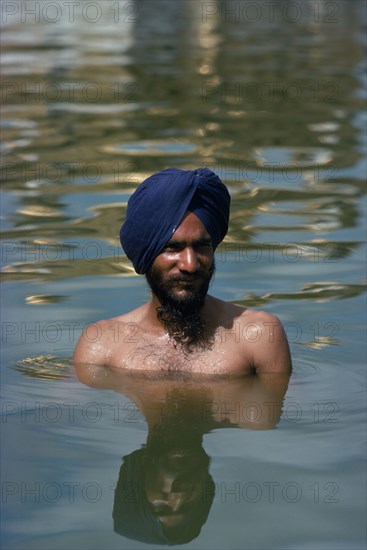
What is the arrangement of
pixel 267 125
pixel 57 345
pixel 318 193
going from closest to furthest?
1. pixel 57 345
2. pixel 318 193
3. pixel 267 125

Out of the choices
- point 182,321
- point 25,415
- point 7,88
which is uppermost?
point 182,321

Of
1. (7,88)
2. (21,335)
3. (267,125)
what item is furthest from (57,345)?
(7,88)

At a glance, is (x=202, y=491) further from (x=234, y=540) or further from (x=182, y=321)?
(x=182, y=321)

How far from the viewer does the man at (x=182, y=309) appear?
5.67m

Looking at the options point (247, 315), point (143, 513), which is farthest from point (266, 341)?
point (143, 513)

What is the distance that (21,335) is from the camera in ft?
23.5

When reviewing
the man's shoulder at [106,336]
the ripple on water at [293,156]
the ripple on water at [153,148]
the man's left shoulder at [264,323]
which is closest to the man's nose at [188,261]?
the man's left shoulder at [264,323]

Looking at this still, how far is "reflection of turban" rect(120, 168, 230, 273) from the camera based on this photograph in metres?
5.66

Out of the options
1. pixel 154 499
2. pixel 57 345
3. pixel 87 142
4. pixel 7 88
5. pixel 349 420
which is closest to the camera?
pixel 154 499

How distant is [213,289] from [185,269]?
→ 90.0 inches

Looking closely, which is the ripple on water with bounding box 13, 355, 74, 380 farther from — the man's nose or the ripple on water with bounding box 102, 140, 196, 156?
the ripple on water with bounding box 102, 140, 196, 156

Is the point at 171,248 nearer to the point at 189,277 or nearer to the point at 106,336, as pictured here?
the point at 189,277

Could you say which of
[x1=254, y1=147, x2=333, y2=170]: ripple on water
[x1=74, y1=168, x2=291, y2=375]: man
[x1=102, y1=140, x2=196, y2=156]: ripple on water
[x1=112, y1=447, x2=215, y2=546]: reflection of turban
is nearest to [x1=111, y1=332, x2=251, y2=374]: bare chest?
[x1=74, y1=168, x2=291, y2=375]: man

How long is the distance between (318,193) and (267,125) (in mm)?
3527
